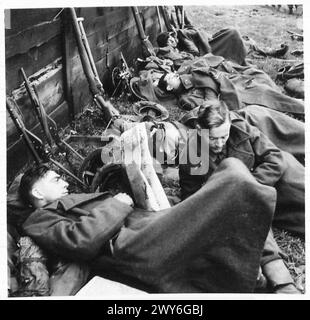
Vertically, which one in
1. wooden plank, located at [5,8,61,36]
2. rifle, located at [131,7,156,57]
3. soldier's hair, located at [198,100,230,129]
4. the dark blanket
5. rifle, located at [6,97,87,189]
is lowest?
the dark blanket

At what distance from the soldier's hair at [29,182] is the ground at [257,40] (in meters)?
0.60

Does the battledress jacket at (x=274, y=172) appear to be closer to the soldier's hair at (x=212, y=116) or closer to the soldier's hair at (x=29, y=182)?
the soldier's hair at (x=212, y=116)

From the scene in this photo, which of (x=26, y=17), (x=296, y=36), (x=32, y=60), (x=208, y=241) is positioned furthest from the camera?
(x=296, y=36)

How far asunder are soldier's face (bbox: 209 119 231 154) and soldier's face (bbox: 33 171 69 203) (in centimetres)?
86

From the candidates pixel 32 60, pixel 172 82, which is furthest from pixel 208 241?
pixel 172 82

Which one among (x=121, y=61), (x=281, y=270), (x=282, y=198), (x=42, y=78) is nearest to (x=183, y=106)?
(x=121, y=61)

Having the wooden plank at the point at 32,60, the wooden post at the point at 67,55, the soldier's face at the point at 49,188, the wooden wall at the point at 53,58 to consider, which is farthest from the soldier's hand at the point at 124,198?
the wooden post at the point at 67,55

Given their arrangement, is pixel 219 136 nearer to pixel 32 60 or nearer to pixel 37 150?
pixel 37 150

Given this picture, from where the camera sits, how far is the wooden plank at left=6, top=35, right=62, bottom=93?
2438mm

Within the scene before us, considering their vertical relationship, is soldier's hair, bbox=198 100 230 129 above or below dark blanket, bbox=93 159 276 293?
above

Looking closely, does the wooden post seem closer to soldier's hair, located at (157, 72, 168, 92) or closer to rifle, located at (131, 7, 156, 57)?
soldier's hair, located at (157, 72, 168, 92)

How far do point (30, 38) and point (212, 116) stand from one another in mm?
1321

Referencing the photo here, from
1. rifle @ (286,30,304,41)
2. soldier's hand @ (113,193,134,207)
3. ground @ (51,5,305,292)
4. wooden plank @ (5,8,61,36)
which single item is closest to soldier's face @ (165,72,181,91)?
ground @ (51,5,305,292)

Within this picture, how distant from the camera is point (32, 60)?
270 centimetres
